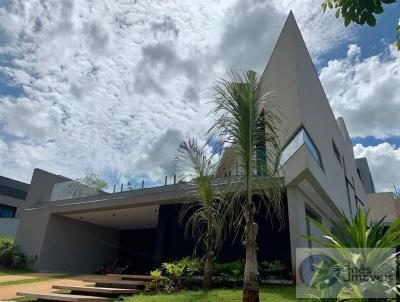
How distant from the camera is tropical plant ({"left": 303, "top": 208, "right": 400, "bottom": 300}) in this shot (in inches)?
114

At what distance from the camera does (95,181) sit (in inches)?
703

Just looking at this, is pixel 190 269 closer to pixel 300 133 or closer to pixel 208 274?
pixel 208 274

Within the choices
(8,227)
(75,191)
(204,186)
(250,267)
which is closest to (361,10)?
(250,267)

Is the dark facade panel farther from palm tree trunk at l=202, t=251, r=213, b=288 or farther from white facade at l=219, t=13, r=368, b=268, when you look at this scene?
palm tree trunk at l=202, t=251, r=213, b=288

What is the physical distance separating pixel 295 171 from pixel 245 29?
4045 millimetres

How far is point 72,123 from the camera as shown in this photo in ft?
39.5

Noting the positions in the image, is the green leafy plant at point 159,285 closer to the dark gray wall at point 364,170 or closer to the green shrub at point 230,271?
the green shrub at point 230,271

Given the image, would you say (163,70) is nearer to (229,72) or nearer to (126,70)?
(126,70)

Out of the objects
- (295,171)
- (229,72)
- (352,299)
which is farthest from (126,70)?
(352,299)

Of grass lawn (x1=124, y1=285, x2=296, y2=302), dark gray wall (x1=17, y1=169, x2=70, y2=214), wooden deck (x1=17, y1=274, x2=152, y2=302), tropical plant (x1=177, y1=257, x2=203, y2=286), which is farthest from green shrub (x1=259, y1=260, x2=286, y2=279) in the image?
dark gray wall (x1=17, y1=169, x2=70, y2=214)

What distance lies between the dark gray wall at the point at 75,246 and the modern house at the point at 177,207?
45 millimetres

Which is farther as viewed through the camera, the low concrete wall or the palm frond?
the low concrete wall

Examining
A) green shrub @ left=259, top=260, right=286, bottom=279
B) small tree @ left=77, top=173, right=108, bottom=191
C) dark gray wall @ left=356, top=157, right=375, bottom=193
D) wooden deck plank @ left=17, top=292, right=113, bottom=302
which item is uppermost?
dark gray wall @ left=356, top=157, right=375, bottom=193

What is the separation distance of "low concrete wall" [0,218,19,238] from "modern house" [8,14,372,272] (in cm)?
712
